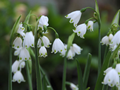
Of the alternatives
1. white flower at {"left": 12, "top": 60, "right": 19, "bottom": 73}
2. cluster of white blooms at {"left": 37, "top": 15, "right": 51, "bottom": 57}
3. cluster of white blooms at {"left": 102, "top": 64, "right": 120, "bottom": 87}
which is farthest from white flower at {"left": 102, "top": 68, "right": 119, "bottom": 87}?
white flower at {"left": 12, "top": 60, "right": 19, "bottom": 73}

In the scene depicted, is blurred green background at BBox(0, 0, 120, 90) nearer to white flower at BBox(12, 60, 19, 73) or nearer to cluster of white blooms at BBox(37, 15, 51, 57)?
white flower at BBox(12, 60, 19, 73)

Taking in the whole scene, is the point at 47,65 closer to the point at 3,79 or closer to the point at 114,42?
the point at 3,79

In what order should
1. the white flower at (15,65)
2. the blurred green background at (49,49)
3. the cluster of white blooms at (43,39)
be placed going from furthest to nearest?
1. the blurred green background at (49,49)
2. the white flower at (15,65)
3. the cluster of white blooms at (43,39)

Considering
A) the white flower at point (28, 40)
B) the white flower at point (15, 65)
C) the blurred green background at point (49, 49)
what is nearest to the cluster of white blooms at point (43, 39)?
the white flower at point (28, 40)

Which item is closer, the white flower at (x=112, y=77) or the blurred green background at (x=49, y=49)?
the white flower at (x=112, y=77)

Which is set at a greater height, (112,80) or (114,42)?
(114,42)

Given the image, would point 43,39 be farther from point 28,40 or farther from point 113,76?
point 113,76

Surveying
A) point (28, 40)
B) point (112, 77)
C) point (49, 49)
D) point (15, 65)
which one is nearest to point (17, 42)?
point (28, 40)

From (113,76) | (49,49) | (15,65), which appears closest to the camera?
(113,76)

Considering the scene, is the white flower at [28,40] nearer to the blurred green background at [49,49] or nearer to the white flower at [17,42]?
the white flower at [17,42]

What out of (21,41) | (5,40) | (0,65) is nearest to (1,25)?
(5,40)

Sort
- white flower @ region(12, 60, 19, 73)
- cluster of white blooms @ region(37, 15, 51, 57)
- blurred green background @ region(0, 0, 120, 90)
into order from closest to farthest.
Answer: cluster of white blooms @ region(37, 15, 51, 57) < white flower @ region(12, 60, 19, 73) < blurred green background @ region(0, 0, 120, 90)
